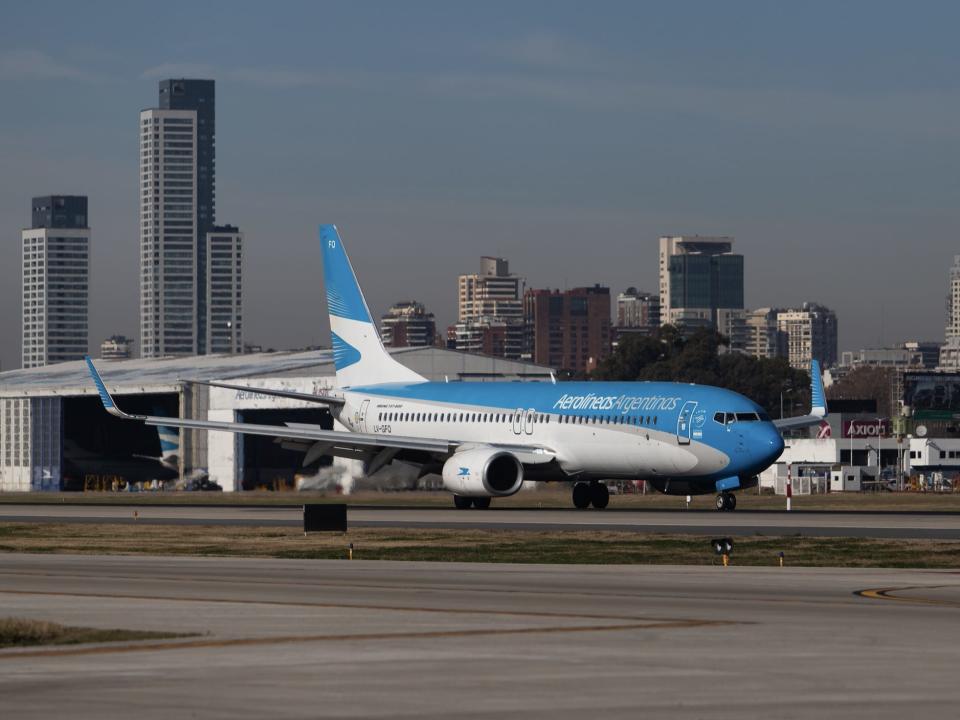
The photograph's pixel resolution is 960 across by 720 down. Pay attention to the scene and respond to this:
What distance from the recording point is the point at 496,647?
21438mm

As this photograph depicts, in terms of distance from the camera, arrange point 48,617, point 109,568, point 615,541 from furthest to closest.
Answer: point 615,541
point 109,568
point 48,617

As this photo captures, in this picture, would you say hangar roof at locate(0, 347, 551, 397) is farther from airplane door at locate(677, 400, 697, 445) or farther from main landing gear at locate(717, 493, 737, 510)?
airplane door at locate(677, 400, 697, 445)

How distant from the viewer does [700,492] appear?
64625mm

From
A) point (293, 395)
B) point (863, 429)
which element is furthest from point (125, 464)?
point (293, 395)

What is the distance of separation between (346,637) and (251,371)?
99134mm

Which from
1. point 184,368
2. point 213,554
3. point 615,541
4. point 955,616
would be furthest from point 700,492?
point 184,368

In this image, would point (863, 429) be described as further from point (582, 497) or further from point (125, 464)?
point (582, 497)

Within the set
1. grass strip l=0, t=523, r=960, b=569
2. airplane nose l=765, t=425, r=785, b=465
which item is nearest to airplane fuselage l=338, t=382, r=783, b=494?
airplane nose l=765, t=425, r=785, b=465

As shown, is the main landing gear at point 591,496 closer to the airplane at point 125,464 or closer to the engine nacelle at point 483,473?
the engine nacelle at point 483,473

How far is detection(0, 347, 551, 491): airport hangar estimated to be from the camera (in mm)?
112938

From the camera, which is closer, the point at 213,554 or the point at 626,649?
the point at 626,649

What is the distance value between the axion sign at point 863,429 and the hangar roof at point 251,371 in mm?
25619

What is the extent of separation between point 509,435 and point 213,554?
91.2ft

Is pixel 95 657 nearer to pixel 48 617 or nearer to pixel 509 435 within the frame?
pixel 48 617
